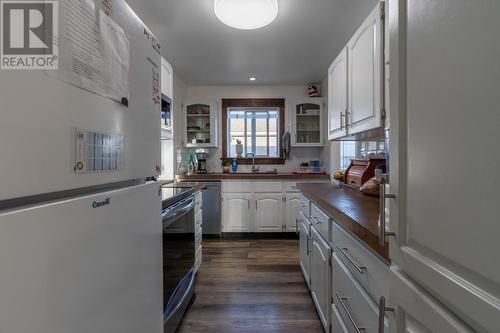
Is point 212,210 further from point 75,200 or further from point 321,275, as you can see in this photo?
point 75,200

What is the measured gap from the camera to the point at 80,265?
1.97 feet

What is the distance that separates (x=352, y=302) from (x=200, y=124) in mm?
3457

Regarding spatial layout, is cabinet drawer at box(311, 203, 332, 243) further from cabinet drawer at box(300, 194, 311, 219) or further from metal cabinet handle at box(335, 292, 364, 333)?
metal cabinet handle at box(335, 292, 364, 333)

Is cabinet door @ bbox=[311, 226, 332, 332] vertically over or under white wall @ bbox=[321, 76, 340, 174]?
under

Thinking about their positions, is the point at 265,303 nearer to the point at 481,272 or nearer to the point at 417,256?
the point at 417,256

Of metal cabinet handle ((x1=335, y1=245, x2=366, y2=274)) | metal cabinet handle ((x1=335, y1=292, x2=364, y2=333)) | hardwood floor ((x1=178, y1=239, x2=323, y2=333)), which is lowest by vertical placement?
hardwood floor ((x1=178, y1=239, x2=323, y2=333))

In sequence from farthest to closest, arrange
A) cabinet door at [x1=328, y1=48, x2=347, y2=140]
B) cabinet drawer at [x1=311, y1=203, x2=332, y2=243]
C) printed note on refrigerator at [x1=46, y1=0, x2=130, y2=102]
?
1. cabinet door at [x1=328, y1=48, x2=347, y2=140]
2. cabinet drawer at [x1=311, y1=203, x2=332, y2=243]
3. printed note on refrigerator at [x1=46, y1=0, x2=130, y2=102]

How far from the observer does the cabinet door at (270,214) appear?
3572 mm

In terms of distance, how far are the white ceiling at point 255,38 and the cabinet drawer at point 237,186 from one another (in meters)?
1.55

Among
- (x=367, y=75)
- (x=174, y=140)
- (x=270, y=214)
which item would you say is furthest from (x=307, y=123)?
(x=367, y=75)

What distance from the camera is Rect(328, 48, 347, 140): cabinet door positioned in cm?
195

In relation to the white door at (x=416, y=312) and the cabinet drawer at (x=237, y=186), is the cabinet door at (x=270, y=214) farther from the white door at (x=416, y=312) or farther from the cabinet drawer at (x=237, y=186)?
the white door at (x=416, y=312)

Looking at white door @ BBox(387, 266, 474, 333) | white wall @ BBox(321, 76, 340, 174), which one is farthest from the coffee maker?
white door @ BBox(387, 266, 474, 333)

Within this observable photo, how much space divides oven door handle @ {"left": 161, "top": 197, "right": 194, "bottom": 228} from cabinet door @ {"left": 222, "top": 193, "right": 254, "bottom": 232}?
174 centimetres
